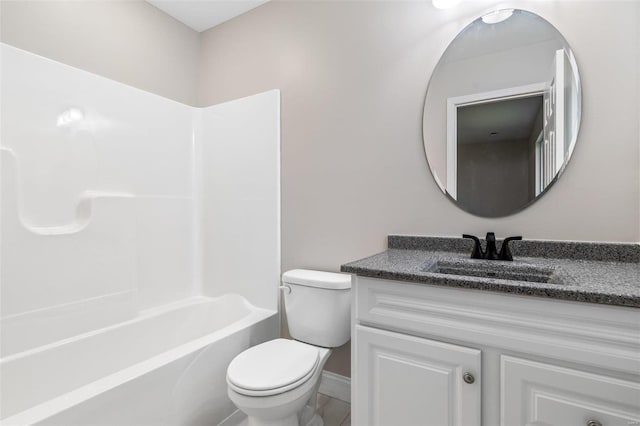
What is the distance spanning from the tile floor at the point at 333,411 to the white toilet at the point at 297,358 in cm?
9

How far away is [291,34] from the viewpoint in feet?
6.91

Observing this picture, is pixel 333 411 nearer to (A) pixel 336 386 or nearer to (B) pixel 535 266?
(A) pixel 336 386

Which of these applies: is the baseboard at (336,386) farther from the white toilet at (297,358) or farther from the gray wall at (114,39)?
the gray wall at (114,39)

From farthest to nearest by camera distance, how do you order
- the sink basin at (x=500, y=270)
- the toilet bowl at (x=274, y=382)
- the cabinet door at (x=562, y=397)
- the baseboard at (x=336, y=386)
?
the baseboard at (x=336, y=386), the toilet bowl at (x=274, y=382), the sink basin at (x=500, y=270), the cabinet door at (x=562, y=397)

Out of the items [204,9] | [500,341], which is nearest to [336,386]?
[500,341]

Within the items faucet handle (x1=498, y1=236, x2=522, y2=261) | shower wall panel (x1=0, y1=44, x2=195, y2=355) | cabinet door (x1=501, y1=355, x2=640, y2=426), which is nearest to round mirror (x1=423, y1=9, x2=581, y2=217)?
faucet handle (x1=498, y1=236, x2=522, y2=261)

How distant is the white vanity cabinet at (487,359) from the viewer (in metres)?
0.83

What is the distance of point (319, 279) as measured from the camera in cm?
170

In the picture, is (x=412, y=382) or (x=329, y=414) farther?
(x=329, y=414)

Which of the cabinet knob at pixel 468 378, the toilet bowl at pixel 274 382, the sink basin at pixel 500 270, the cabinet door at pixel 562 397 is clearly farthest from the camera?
the toilet bowl at pixel 274 382

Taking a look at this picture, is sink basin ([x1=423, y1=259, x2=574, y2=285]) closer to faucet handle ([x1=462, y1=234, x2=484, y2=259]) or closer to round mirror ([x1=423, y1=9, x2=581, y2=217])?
faucet handle ([x1=462, y1=234, x2=484, y2=259])

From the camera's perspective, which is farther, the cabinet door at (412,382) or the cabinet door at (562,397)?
the cabinet door at (412,382)

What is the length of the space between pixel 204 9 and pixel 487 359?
8.92ft

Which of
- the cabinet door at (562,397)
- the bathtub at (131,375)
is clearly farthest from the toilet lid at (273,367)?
the cabinet door at (562,397)
